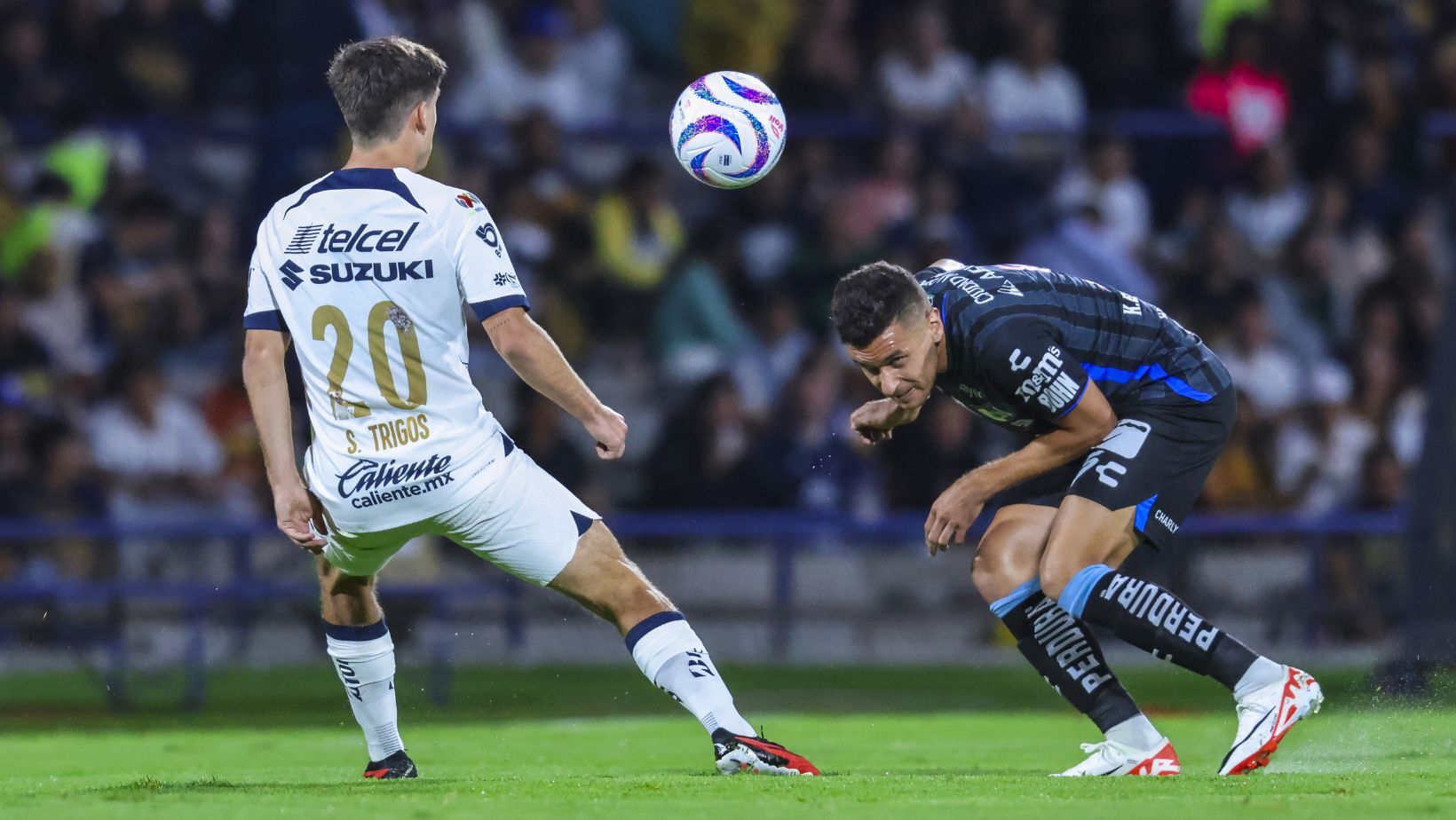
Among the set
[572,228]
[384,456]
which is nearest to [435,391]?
[384,456]

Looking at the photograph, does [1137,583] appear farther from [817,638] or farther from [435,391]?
[817,638]

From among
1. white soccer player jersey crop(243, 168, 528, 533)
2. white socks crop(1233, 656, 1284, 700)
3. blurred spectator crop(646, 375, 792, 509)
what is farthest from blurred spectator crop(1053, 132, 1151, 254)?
white soccer player jersey crop(243, 168, 528, 533)

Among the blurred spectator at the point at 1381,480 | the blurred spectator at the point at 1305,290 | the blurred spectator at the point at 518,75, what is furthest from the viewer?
the blurred spectator at the point at 1305,290

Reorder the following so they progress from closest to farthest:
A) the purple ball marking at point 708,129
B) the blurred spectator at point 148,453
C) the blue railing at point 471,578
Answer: the purple ball marking at point 708,129
the blue railing at point 471,578
the blurred spectator at point 148,453

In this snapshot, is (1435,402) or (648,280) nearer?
(1435,402)

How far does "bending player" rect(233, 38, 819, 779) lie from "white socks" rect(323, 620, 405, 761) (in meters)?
0.48

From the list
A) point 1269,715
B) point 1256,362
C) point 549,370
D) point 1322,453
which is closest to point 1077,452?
point 1269,715

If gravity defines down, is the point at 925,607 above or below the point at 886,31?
below

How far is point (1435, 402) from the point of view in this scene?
12.2 m

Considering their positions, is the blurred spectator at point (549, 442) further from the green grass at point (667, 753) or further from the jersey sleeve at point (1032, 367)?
the jersey sleeve at point (1032, 367)

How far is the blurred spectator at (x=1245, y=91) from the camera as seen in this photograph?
642 inches

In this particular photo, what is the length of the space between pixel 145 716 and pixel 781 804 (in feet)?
23.1

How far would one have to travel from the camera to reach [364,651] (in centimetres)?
714

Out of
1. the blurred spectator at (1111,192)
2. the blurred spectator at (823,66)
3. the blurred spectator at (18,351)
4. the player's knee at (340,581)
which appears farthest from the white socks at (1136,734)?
the blurred spectator at (823,66)
